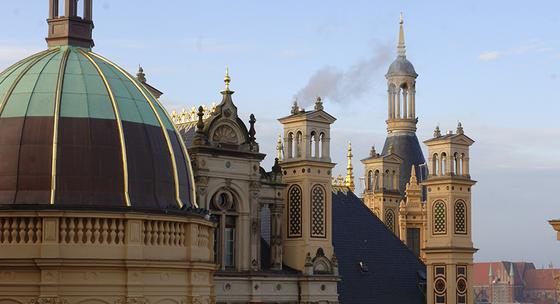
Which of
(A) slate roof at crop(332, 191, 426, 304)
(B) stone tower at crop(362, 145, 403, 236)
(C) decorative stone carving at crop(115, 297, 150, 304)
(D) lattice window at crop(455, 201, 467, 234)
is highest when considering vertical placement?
(B) stone tower at crop(362, 145, 403, 236)

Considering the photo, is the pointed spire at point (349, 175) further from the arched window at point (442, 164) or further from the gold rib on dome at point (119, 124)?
the gold rib on dome at point (119, 124)

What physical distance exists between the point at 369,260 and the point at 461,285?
12.6ft

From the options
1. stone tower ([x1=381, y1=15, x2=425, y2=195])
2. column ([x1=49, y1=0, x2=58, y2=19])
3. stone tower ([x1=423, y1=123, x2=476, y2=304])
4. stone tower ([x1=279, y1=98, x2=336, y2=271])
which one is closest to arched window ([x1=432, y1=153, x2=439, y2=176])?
stone tower ([x1=423, y1=123, x2=476, y2=304])

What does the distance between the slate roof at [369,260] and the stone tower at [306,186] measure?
3.44m

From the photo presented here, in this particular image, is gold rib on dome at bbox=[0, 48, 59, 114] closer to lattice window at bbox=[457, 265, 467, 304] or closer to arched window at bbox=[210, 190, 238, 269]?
arched window at bbox=[210, 190, 238, 269]

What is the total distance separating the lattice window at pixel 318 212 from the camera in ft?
140

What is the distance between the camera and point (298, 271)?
139ft

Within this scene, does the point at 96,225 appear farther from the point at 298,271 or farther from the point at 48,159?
the point at 298,271

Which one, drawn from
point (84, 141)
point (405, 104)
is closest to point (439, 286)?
point (405, 104)

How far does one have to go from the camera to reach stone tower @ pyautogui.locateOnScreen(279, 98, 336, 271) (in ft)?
139

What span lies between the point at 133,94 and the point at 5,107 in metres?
3.03

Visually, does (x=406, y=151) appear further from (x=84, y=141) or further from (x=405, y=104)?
(x=84, y=141)

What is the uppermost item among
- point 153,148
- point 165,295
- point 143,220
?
point 153,148

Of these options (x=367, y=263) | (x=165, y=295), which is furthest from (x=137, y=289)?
(x=367, y=263)
